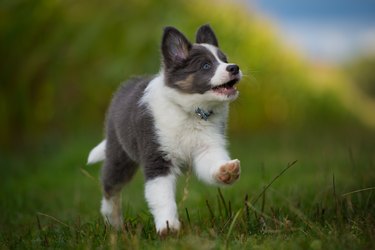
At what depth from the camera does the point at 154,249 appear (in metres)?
3.70

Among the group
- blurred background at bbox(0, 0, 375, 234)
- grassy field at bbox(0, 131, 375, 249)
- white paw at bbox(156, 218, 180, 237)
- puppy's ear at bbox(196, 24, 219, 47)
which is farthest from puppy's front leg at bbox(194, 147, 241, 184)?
blurred background at bbox(0, 0, 375, 234)

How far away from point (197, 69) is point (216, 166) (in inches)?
31.7

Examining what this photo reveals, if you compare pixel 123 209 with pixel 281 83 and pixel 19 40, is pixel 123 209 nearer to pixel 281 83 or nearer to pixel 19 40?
pixel 19 40

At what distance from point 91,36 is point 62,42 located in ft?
1.95

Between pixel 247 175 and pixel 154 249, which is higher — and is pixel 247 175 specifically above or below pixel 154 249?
below

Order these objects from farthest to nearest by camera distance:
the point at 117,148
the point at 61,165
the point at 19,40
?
the point at 19,40 → the point at 61,165 → the point at 117,148

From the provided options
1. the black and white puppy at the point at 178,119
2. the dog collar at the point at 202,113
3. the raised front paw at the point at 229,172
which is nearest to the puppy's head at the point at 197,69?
the black and white puppy at the point at 178,119

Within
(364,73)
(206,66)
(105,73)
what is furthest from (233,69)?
(364,73)

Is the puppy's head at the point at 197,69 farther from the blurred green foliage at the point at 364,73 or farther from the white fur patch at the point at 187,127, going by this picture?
the blurred green foliage at the point at 364,73

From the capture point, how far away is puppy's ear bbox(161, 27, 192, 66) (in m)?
4.68

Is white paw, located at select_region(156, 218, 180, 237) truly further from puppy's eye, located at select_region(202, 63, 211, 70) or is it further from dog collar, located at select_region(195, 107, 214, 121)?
puppy's eye, located at select_region(202, 63, 211, 70)

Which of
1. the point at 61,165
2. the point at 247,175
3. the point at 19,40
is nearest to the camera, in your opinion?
the point at 247,175

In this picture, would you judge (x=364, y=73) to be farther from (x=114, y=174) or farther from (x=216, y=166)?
(x=216, y=166)

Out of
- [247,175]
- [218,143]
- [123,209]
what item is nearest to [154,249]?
[218,143]
